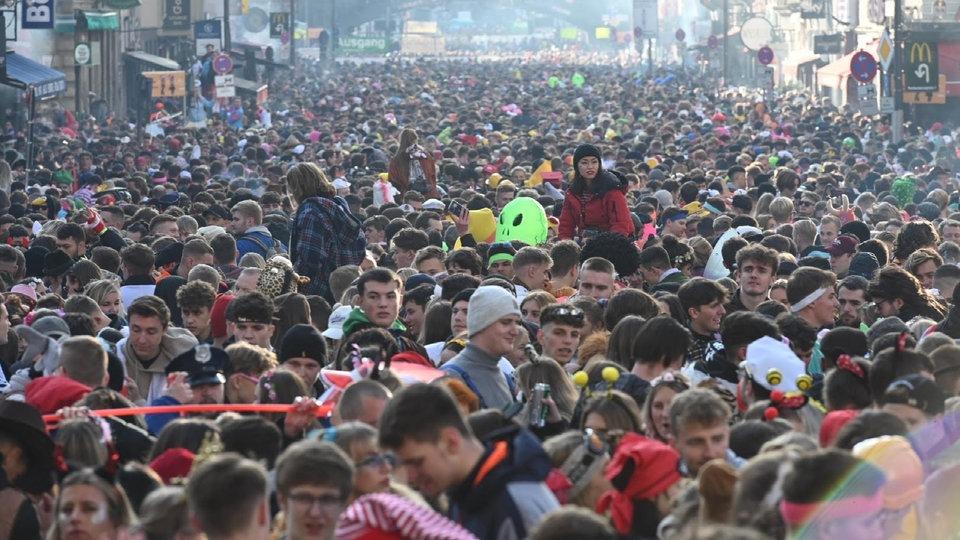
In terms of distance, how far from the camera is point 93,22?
54.3m

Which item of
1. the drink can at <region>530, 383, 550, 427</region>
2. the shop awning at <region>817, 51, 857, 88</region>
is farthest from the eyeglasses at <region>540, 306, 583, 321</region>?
the shop awning at <region>817, 51, 857, 88</region>

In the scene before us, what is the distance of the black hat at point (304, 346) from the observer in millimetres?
9289

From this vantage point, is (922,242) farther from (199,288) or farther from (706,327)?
(199,288)

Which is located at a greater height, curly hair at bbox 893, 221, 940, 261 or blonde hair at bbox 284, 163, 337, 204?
blonde hair at bbox 284, 163, 337, 204

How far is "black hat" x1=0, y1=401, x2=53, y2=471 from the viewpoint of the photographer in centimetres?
699

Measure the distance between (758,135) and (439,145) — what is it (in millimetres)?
6197

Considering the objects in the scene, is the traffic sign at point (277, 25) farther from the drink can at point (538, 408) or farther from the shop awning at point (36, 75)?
the drink can at point (538, 408)

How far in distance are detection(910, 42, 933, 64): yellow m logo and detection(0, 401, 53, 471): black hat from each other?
29724mm

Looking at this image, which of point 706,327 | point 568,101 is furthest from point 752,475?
point 568,101

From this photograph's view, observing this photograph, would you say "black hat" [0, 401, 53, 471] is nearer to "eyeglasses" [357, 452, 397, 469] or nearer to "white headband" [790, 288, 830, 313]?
"eyeglasses" [357, 452, 397, 469]

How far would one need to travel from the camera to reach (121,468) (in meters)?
6.59

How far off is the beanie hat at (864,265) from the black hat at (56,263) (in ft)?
18.6

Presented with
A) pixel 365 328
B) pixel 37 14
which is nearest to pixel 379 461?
pixel 365 328

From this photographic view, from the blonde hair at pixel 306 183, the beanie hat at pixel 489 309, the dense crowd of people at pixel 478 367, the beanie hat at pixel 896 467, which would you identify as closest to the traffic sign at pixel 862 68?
the dense crowd of people at pixel 478 367
